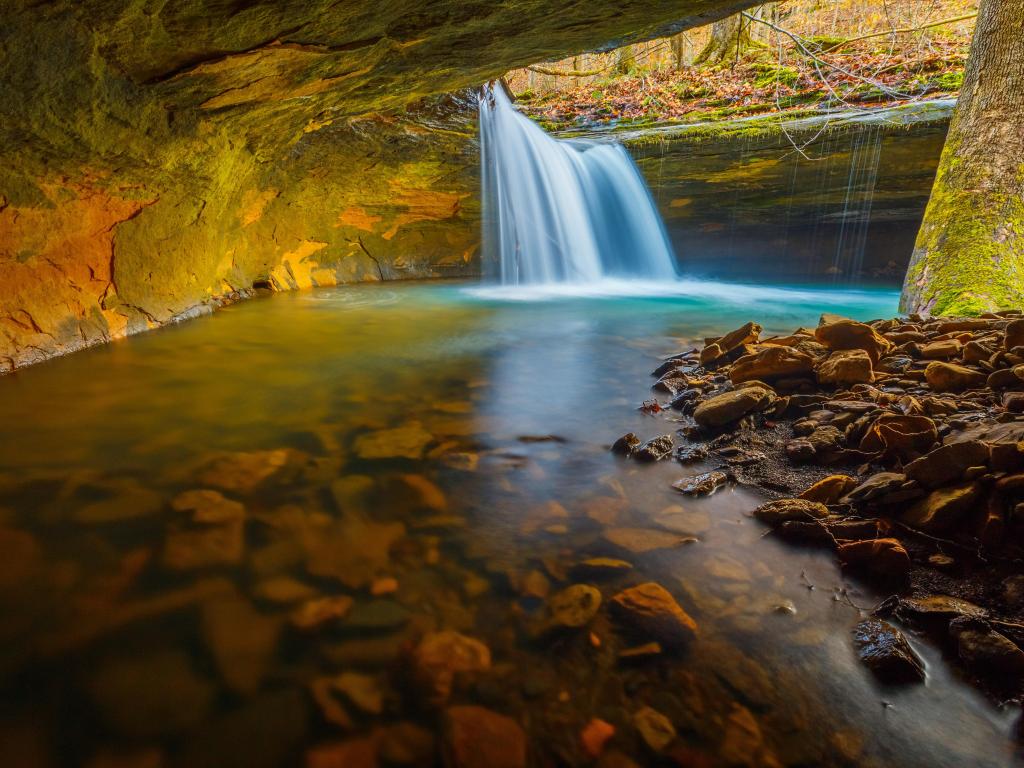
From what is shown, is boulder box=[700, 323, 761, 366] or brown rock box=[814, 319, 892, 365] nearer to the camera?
brown rock box=[814, 319, 892, 365]

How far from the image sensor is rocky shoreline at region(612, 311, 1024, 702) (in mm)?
1458

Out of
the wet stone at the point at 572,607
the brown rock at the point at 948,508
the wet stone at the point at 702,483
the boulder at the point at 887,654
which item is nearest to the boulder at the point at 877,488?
the brown rock at the point at 948,508

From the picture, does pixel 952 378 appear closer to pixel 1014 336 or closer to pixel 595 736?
pixel 1014 336

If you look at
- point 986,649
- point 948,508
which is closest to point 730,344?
point 948,508

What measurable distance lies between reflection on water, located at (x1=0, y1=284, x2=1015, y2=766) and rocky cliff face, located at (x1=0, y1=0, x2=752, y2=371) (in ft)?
4.61

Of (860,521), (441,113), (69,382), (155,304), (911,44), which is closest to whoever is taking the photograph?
(860,521)

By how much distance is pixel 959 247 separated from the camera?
16.1 feet

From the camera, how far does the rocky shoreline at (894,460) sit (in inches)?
57.4

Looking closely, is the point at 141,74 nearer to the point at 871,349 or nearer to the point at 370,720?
the point at 370,720

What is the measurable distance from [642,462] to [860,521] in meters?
0.96

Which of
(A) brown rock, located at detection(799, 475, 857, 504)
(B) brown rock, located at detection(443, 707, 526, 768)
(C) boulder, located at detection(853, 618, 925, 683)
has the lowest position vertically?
(B) brown rock, located at detection(443, 707, 526, 768)

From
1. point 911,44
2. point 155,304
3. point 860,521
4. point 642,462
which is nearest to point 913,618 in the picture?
point 860,521

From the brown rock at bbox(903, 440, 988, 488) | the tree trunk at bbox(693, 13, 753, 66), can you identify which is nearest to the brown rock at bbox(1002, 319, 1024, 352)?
the brown rock at bbox(903, 440, 988, 488)

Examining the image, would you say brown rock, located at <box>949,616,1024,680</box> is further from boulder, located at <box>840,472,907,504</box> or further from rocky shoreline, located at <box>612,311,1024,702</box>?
boulder, located at <box>840,472,907,504</box>
